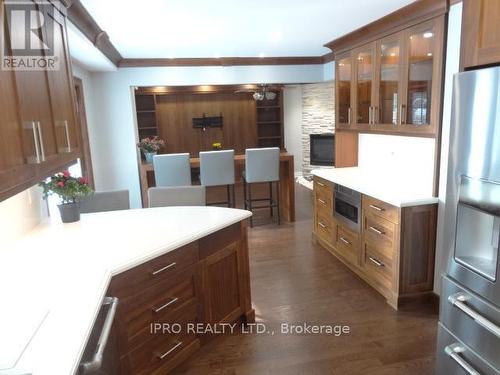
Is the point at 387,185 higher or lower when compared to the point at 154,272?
higher

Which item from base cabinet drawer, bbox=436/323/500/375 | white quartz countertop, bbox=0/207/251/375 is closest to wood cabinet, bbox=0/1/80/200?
white quartz countertop, bbox=0/207/251/375

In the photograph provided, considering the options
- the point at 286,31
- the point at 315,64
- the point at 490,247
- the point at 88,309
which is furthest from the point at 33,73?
the point at 315,64

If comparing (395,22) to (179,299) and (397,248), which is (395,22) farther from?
(179,299)

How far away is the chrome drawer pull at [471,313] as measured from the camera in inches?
60.9

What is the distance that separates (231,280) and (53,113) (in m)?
1.50

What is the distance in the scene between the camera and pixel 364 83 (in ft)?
11.4

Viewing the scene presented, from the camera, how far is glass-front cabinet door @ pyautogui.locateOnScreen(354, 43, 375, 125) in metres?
3.33

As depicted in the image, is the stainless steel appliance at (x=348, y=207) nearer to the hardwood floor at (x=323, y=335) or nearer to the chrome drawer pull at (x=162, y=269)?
the hardwood floor at (x=323, y=335)

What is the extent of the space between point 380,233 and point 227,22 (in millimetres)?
2231

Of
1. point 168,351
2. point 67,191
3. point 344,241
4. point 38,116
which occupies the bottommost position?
point 168,351

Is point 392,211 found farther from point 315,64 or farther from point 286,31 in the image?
point 315,64

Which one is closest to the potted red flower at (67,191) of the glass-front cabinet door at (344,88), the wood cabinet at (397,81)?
the wood cabinet at (397,81)

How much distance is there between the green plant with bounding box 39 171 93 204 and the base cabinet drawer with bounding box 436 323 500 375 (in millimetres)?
2385

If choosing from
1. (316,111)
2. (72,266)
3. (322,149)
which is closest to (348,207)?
(72,266)
